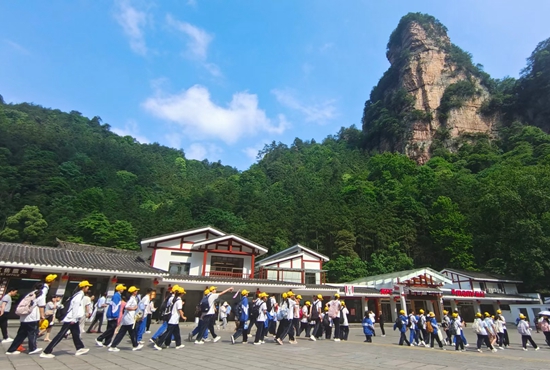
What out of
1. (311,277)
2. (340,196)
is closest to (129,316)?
(311,277)

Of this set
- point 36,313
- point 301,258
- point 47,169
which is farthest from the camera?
point 47,169

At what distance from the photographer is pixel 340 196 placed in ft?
167

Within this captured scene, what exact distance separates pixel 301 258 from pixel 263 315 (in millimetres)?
17293

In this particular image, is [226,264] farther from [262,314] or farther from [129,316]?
[129,316]

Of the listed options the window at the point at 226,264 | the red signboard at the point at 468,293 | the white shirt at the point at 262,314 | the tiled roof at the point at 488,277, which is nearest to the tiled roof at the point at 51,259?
the window at the point at 226,264

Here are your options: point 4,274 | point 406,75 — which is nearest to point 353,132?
point 406,75

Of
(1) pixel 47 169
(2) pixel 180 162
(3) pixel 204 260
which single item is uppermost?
(2) pixel 180 162

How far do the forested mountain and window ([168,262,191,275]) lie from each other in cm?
1647

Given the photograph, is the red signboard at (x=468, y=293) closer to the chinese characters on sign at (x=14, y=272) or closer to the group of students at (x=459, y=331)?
the group of students at (x=459, y=331)

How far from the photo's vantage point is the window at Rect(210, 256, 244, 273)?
22141 millimetres

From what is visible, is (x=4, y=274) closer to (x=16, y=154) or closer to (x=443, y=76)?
(x=16, y=154)

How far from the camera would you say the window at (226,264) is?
22141 mm

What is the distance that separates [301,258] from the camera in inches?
1023

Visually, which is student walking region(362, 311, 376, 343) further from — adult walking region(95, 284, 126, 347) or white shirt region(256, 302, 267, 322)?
adult walking region(95, 284, 126, 347)
